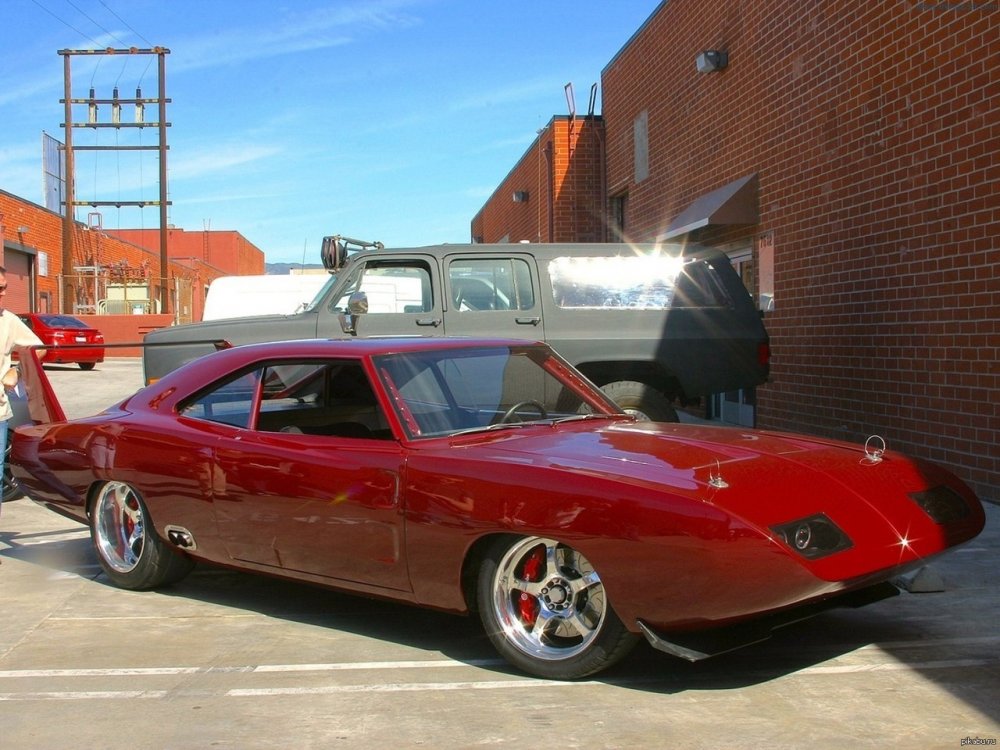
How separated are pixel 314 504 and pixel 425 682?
0.96m

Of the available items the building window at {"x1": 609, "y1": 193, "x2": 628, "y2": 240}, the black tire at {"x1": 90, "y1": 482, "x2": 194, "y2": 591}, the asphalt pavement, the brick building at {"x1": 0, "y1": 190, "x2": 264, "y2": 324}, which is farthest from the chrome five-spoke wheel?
the brick building at {"x1": 0, "y1": 190, "x2": 264, "y2": 324}

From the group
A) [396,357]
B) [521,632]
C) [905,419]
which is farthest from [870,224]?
[521,632]

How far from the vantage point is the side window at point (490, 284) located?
9.31m

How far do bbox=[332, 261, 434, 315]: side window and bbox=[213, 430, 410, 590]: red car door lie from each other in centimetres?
411

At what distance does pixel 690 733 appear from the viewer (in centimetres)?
363

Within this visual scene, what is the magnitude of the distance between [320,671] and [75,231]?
42087 mm

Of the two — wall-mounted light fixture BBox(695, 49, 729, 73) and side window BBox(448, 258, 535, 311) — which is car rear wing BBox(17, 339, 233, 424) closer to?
side window BBox(448, 258, 535, 311)

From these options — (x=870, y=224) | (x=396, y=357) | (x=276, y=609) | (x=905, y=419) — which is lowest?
(x=276, y=609)

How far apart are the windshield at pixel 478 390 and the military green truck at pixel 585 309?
11.5 ft

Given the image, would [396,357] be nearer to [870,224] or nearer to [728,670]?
[728,670]

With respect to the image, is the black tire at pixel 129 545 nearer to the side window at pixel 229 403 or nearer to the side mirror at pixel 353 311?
the side window at pixel 229 403

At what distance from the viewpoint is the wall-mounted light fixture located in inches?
545

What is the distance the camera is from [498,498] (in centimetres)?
419

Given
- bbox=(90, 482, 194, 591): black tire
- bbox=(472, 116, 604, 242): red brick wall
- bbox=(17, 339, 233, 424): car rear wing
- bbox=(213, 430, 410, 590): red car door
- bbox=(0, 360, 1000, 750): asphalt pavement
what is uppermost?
bbox=(472, 116, 604, 242): red brick wall
